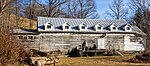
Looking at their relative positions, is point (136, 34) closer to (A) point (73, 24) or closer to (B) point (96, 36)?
(B) point (96, 36)

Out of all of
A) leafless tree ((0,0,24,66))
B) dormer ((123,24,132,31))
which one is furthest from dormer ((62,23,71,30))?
leafless tree ((0,0,24,66))

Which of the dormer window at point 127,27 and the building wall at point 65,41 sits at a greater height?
the dormer window at point 127,27

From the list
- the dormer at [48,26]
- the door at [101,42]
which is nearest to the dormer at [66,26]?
the dormer at [48,26]

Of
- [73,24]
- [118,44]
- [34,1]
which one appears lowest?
[118,44]

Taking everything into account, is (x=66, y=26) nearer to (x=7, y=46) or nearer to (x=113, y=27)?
(x=113, y=27)

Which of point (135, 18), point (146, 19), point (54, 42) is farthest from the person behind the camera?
point (135, 18)

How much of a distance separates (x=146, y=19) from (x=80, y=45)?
858 inches

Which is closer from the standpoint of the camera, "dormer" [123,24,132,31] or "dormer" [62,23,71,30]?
"dormer" [62,23,71,30]

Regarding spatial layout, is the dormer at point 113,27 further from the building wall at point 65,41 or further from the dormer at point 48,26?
the dormer at point 48,26

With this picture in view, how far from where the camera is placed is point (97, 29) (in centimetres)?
4700

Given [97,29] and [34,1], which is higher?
[34,1]

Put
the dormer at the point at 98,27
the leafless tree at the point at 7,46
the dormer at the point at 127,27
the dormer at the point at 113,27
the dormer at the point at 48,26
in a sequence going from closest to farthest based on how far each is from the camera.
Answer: the leafless tree at the point at 7,46, the dormer at the point at 48,26, the dormer at the point at 98,27, the dormer at the point at 113,27, the dormer at the point at 127,27

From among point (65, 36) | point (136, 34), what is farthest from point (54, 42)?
point (136, 34)

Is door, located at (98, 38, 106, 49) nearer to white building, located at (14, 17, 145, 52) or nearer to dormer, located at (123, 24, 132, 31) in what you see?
white building, located at (14, 17, 145, 52)
